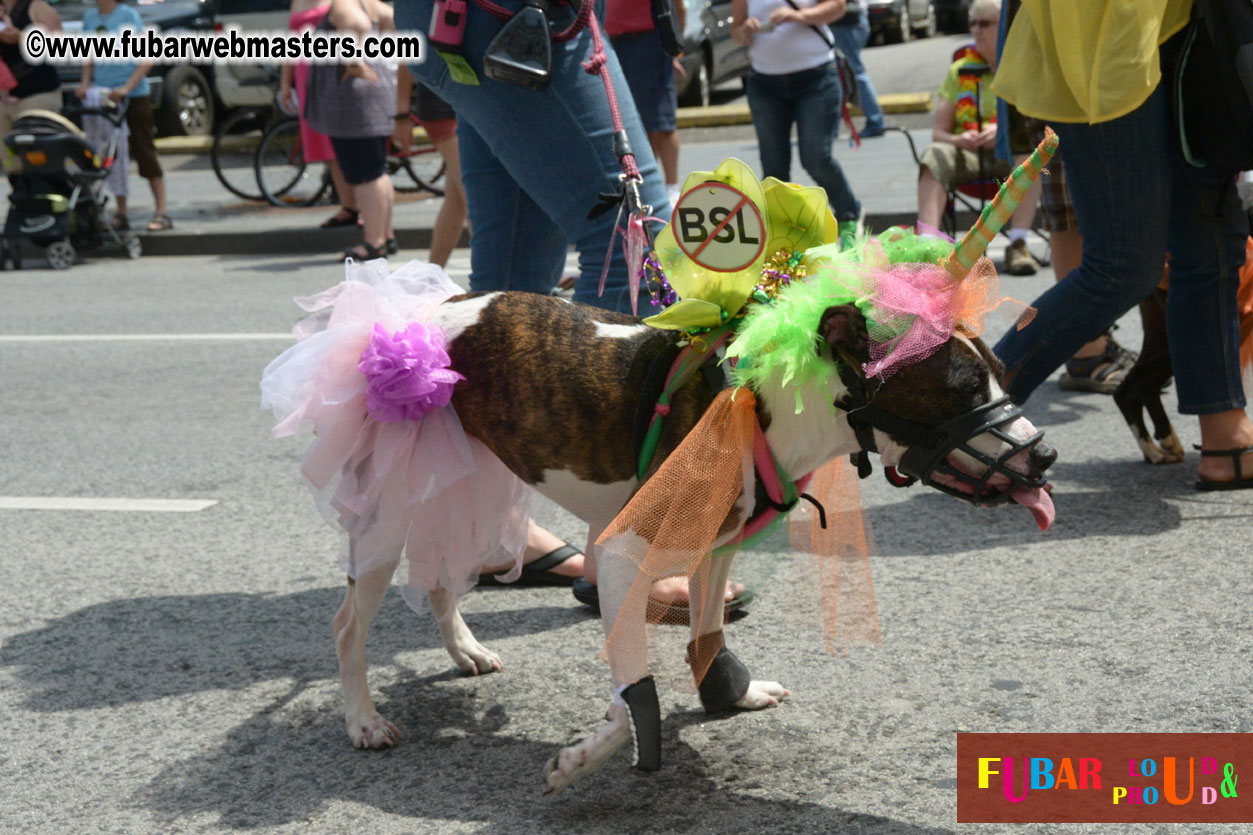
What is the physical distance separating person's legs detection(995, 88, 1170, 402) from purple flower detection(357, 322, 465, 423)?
1866 millimetres

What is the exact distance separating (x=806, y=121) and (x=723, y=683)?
5.64 meters

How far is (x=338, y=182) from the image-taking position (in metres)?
11.0

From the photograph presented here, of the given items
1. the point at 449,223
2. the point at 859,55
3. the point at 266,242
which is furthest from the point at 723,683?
the point at 859,55

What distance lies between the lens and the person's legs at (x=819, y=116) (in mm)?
8023

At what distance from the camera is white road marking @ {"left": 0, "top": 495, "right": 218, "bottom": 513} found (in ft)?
15.5

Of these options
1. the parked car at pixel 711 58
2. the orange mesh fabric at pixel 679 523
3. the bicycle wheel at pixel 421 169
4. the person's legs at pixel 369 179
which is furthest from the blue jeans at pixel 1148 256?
the parked car at pixel 711 58

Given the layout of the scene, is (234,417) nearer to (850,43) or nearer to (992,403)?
(992,403)

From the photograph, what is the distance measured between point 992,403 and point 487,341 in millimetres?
1050

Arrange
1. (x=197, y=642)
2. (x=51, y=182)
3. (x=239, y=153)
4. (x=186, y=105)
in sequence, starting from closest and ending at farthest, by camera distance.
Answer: (x=197, y=642) < (x=51, y=182) < (x=239, y=153) < (x=186, y=105)

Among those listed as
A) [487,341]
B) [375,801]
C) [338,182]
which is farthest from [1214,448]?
[338,182]

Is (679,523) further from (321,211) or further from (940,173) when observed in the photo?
(321,211)

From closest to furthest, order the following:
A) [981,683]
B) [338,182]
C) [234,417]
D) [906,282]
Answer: [906,282], [981,683], [234,417], [338,182]

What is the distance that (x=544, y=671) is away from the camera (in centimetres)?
340

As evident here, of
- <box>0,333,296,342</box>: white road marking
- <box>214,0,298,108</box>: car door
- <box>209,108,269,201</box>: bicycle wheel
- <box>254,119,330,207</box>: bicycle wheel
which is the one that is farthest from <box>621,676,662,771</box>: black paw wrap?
<box>214,0,298,108</box>: car door
